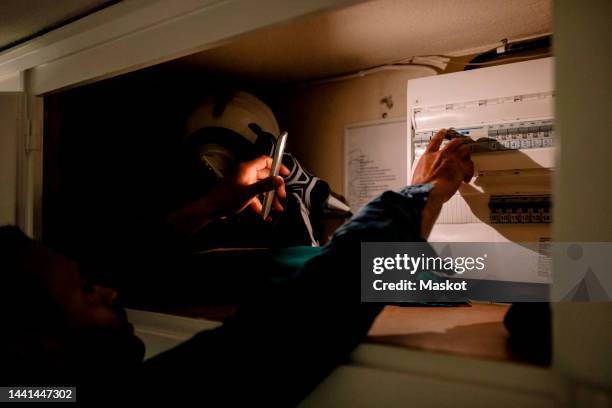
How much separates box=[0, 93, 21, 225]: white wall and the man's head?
2.12 feet

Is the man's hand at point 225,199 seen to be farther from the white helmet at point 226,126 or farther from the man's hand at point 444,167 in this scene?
the man's hand at point 444,167

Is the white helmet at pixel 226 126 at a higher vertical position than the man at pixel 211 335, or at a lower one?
higher

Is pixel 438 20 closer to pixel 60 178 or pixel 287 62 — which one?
pixel 287 62

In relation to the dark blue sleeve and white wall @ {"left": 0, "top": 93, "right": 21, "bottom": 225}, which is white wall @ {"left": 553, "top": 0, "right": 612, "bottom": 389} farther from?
white wall @ {"left": 0, "top": 93, "right": 21, "bottom": 225}

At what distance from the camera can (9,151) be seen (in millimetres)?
1147

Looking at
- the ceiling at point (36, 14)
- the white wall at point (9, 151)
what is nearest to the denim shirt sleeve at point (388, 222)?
the ceiling at point (36, 14)

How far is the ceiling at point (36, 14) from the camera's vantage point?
92cm

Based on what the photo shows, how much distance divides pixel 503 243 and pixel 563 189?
46 cm

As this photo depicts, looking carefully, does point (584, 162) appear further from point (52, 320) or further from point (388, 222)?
point (52, 320)

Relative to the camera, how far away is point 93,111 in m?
1.45

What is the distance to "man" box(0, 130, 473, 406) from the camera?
0.55 metres

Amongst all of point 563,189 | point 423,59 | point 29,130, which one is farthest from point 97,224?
point 563,189

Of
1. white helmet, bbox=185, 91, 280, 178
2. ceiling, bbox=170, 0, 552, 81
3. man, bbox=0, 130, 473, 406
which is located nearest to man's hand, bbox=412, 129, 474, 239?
man, bbox=0, 130, 473, 406

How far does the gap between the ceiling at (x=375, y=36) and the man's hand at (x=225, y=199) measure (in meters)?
0.39
